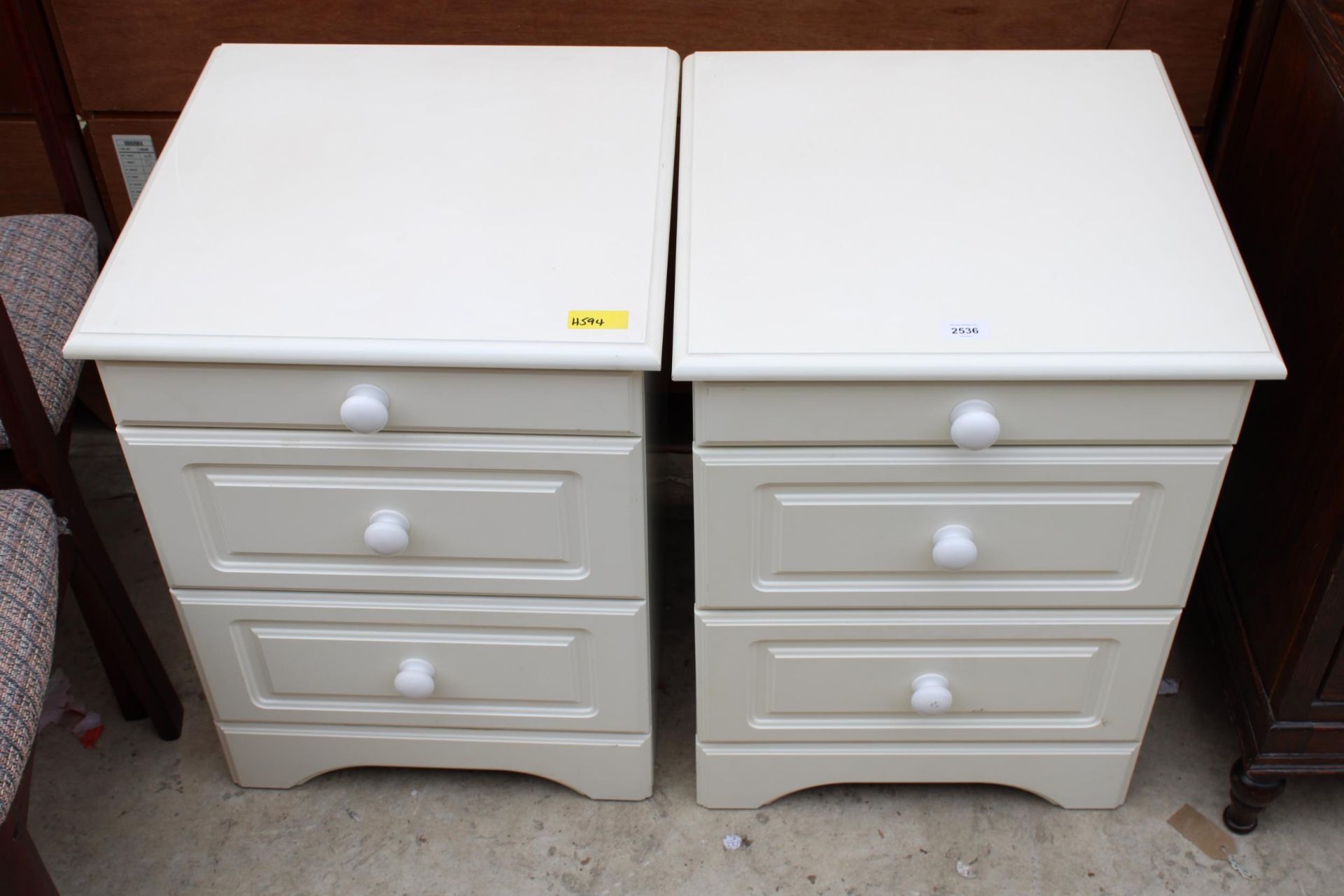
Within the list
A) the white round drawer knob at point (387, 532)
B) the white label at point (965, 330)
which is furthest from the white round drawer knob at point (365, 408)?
the white label at point (965, 330)

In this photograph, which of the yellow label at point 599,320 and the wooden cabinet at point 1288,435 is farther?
the wooden cabinet at point 1288,435

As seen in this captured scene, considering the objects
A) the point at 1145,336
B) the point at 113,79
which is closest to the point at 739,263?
the point at 1145,336

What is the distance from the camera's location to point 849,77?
122 centimetres

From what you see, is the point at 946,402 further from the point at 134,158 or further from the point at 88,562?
the point at 134,158

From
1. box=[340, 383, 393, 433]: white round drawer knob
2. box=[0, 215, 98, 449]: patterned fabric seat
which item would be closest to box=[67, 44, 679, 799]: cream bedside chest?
box=[340, 383, 393, 433]: white round drawer knob

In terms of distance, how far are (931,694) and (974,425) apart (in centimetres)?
34

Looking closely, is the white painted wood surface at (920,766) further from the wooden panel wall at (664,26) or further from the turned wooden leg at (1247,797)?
the wooden panel wall at (664,26)

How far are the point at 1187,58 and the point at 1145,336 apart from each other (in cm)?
63

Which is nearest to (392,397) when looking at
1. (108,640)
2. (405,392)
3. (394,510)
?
(405,392)

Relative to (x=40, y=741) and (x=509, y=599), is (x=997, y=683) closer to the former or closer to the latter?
(x=509, y=599)

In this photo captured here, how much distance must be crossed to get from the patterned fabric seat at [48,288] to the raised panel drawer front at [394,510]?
0.22 metres

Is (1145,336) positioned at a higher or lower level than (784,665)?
higher

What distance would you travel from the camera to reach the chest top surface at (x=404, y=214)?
0.95m

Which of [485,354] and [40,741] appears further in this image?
[40,741]
